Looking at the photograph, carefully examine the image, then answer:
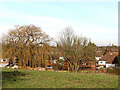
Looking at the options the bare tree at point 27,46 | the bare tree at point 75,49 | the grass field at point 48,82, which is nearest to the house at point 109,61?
the bare tree at point 75,49

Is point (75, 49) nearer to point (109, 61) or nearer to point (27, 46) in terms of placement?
point (27, 46)

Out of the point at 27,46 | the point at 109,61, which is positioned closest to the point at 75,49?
the point at 27,46

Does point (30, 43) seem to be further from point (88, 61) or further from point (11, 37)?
point (88, 61)

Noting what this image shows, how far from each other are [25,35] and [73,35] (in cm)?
986

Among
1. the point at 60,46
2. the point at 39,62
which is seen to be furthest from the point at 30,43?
the point at 60,46

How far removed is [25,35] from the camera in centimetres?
3322

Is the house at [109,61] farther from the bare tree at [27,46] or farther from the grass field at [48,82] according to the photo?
the grass field at [48,82]

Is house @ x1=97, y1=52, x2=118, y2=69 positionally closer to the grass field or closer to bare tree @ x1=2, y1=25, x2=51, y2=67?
bare tree @ x1=2, y1=25, x2=51, y2=67

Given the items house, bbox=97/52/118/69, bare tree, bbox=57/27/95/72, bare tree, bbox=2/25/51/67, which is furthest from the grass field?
house, bbox=97/52/118/69

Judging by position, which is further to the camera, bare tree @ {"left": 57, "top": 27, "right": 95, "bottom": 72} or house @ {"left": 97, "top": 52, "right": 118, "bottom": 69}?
house @ {"left": 97, "top": 52, "right": 118, "bottom": 69}

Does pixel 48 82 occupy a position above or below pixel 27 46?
below

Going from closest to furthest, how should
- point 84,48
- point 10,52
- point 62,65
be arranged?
1. point 10,52
2. point 84,48
3. point 62,65

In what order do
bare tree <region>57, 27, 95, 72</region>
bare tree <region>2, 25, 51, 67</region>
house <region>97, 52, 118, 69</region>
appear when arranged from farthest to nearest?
house <region>97, 52, 118, 69</region> → bare tree <region>57, 27, 95, 72</region> → bare tree <region>2, 25, 51, 67</region>

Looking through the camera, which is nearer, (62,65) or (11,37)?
(11,37)
